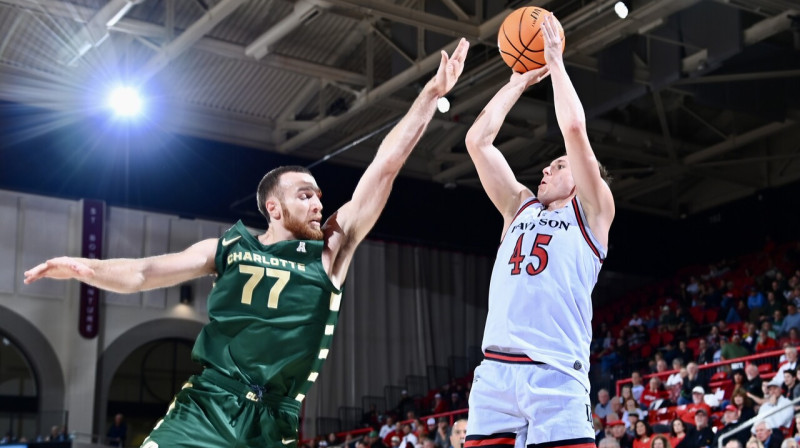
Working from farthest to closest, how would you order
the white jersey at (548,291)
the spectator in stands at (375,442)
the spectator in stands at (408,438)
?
the spectator in stands at (375,442) → the spectator in stands at (408,438) → the white jersey at (548,291)

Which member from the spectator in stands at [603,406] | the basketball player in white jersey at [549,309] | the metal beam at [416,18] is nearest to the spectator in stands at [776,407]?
the spectator in stands at [603,406]

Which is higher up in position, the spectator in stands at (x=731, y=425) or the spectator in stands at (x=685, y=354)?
the spectator in stands at (x=685, y=354)

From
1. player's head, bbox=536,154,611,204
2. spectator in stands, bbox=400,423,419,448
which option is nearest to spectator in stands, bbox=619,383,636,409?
spectator in stands, bbox=400,423,419,448

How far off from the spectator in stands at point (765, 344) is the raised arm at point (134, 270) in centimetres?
1461

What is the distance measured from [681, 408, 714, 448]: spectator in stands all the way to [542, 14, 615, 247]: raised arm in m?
8.52

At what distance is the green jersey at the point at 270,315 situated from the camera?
14.3 ft

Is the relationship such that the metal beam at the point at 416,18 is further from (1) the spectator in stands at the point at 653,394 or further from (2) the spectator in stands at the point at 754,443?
(2) the spectator in stands at the point at 754,443

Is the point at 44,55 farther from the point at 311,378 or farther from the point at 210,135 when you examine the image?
the point at 311,378

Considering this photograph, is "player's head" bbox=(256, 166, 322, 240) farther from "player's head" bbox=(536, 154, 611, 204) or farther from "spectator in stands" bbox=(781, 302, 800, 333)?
"spectator in stands" bbox=(781, 302, 800, 333)

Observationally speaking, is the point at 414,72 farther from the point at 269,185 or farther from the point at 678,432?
the point at 269,185

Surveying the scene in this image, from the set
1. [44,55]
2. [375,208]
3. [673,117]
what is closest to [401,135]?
[375,208]

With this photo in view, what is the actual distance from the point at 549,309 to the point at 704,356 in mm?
13844

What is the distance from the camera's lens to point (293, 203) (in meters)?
4.61

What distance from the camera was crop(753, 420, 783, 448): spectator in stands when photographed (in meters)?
11.8
